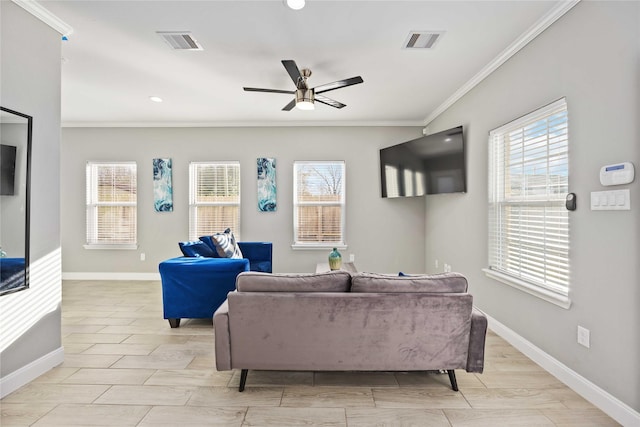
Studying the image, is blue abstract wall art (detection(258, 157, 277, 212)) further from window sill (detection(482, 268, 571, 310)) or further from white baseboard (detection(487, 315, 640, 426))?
white baseboard (detection(487, 315, 640, 426))

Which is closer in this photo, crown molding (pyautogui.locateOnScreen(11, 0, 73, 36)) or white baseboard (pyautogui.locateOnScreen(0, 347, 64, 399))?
white baseboard (pyautogui.locateOnScreen(0, 347, 64, 399))

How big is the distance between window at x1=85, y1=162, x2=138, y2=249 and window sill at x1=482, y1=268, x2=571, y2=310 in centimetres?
550

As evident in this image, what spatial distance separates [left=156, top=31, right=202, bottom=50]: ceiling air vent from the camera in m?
2.90

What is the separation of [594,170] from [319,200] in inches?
161

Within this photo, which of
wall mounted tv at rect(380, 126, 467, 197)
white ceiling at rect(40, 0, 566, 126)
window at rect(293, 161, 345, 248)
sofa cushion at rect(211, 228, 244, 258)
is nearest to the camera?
white ceiling at rect(40, 0, 566, 126)

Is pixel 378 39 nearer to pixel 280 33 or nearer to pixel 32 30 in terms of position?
pixel 280 33

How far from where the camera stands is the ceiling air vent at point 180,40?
2897mm

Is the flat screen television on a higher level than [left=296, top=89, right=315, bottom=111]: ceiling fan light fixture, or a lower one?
lower

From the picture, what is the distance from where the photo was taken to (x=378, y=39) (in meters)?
3.00

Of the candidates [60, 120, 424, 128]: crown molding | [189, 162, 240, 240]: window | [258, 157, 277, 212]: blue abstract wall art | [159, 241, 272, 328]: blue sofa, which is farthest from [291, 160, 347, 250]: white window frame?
[159, 241, 272, 328]: blue sofa

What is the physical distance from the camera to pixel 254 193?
587cm

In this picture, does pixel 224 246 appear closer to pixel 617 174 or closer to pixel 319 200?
pixel 319 200

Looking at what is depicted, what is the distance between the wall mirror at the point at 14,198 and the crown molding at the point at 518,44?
385 centimetres

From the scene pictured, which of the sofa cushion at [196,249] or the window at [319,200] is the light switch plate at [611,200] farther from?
the window at [319,200]
